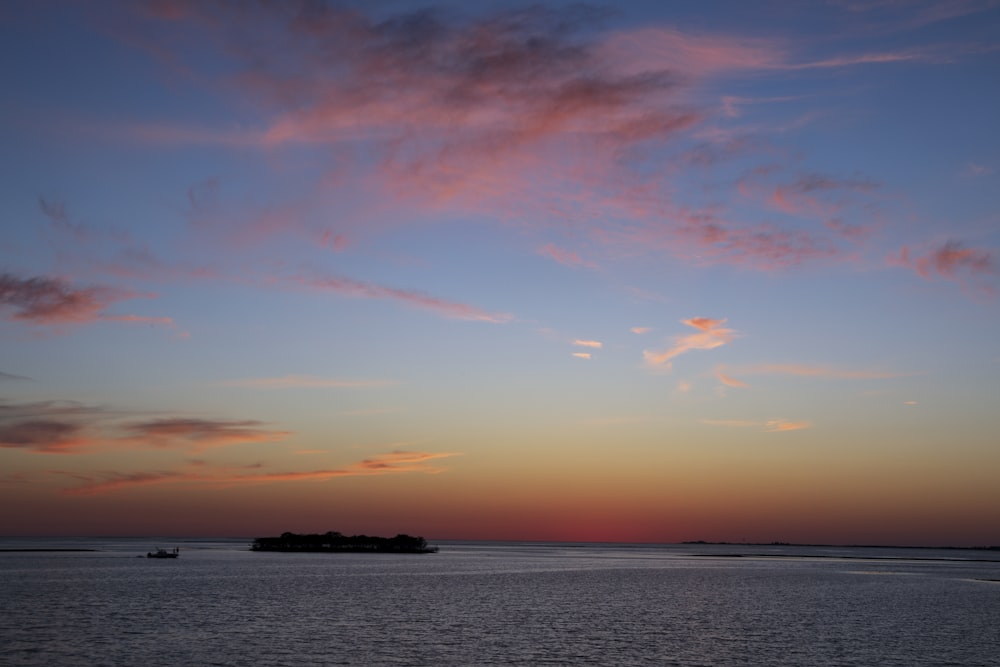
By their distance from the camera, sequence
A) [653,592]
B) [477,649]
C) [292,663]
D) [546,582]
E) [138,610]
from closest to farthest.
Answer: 1. [292,663]
2. [477,649]
3. [138,610]
4. [653,592]
5. [546,582]

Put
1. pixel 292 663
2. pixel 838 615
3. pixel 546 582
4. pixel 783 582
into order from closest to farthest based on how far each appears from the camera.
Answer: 1. pixel 292 663
2. pixel 838 615
3. pixel 546 582
4. pixel 783 582

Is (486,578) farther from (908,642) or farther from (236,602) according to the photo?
(908,642)

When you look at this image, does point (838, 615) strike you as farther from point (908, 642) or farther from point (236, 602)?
point (236, 602)

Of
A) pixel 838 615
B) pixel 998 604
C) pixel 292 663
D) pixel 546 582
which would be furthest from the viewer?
pixel 546 582

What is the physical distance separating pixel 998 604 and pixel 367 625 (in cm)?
7351

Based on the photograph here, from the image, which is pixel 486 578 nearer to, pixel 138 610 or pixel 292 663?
pixel 138 610

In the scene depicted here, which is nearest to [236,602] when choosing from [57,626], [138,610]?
[138,610]

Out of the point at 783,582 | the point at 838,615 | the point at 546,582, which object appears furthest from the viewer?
the point at 783,582

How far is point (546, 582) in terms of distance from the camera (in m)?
129

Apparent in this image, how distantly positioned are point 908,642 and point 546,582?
236 feet

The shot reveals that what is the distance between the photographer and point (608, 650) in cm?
5509

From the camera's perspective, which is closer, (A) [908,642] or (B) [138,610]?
(A) [908,642]

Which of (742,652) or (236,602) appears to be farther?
(236,602)

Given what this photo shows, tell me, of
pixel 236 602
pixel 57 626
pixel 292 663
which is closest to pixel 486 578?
pixel 236 602
